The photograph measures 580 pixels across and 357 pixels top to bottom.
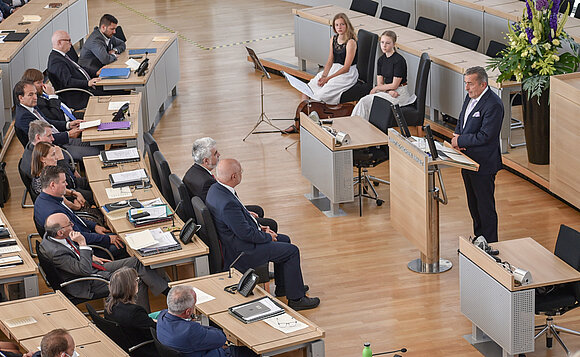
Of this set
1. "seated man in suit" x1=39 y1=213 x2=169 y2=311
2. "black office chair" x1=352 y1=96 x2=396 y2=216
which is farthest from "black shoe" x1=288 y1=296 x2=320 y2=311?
"black office chair" x1=352 y1=96 x2=396 y2=216

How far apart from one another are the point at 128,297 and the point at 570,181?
4885 mm

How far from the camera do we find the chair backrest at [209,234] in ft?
23.9

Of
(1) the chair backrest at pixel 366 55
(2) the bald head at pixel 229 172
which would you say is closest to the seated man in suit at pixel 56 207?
(2) the bald head at pixel 229 172

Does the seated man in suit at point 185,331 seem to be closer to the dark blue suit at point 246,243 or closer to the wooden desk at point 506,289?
the dark blue suit at point 246,243

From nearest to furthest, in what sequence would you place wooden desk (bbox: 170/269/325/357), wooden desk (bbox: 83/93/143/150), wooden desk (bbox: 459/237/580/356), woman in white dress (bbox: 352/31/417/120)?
1. wooden desk (bbox: 170/269/325/357)
2. wooden desk (bbox: 459/237/580/356)
3. wooden desk (bbox: 83/93/143/150)
4. woman in white dress (bbox: 352/31/417/120)

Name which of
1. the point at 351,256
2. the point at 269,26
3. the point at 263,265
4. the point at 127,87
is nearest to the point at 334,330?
the point at 263,265

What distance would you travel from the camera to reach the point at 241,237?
7.34m

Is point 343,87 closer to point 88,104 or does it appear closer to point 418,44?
point 418,44

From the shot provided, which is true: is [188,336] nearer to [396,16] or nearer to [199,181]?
[199,181]

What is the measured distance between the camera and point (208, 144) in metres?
7.92

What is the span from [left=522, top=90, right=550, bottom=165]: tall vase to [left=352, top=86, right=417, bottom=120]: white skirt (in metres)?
1.48

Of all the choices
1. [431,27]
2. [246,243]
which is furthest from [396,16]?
[246,243]

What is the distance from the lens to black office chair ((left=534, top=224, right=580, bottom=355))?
259 inches

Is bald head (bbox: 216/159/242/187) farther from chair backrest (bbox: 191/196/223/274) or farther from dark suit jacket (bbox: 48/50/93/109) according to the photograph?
dark suit jacket (bbox: 48/50/93/109)
